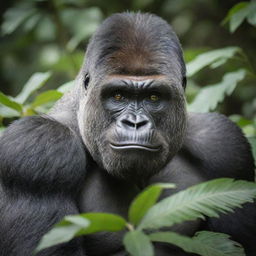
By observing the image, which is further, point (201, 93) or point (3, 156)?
point (201, 93)

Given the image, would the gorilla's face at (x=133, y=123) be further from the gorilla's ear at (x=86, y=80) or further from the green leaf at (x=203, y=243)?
the green leaf at (x=203, y=243)

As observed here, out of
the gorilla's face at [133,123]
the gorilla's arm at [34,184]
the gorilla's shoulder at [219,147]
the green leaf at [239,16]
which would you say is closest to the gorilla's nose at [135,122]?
the gorilla's face at [133,123]

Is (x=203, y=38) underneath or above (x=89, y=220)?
underneath

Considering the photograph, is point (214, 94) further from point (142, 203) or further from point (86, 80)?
point (142, 203)

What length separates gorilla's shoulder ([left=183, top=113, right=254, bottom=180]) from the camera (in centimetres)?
530

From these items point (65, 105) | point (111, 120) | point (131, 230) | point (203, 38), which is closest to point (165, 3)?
Result: point (203, 38)

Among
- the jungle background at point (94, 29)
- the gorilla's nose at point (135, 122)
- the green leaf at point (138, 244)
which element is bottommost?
the jungle background at point (94, 29)

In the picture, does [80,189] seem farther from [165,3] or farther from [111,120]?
[165,3]

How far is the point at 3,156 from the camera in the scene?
4.34 meters

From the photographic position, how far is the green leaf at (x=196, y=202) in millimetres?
3010

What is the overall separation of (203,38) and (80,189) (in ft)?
22.1

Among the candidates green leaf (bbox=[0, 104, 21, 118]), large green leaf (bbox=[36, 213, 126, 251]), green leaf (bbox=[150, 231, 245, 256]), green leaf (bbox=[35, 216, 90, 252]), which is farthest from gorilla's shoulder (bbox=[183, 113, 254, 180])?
green leaf (bbox=[35, 216, 90, 252])

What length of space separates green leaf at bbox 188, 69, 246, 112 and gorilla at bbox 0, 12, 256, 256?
2.66ft

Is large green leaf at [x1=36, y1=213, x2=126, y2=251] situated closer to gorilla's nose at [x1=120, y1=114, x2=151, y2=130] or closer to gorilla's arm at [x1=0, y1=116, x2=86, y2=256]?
gorilla's arm at [x1=0, y1=116, x2=86, y2=256]
